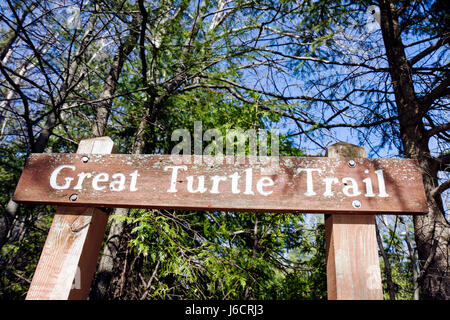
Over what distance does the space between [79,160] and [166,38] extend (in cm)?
245

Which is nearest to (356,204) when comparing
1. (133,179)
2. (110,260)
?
(133,179)

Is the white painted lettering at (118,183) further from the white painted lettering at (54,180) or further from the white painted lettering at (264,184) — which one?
the white painted lettering at (264,184)

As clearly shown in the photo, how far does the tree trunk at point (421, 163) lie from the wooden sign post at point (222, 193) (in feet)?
4.79

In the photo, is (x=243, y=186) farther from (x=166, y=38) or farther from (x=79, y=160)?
(x=166, y=38)

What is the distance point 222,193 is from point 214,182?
0.08m

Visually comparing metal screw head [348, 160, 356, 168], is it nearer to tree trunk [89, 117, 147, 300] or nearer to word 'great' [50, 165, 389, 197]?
word 'great' [50, 165, 389, 197]

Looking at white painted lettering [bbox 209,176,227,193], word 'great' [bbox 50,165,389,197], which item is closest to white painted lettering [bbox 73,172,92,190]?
word 'great' [bbox 50,165,389,197]

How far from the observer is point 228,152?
12.9 ft

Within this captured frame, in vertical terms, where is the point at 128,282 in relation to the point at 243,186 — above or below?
below

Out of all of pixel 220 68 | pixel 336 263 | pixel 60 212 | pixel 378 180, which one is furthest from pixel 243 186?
pixel 220 68

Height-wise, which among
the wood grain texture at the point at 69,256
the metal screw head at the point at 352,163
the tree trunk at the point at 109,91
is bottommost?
the wood grain texture at the point at 69,256

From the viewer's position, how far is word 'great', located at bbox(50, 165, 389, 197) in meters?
1.55

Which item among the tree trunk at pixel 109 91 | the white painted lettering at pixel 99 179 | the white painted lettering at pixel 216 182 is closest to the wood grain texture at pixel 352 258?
the white painted lettering at pixel 216 182

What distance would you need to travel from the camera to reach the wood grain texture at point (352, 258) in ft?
4.56
